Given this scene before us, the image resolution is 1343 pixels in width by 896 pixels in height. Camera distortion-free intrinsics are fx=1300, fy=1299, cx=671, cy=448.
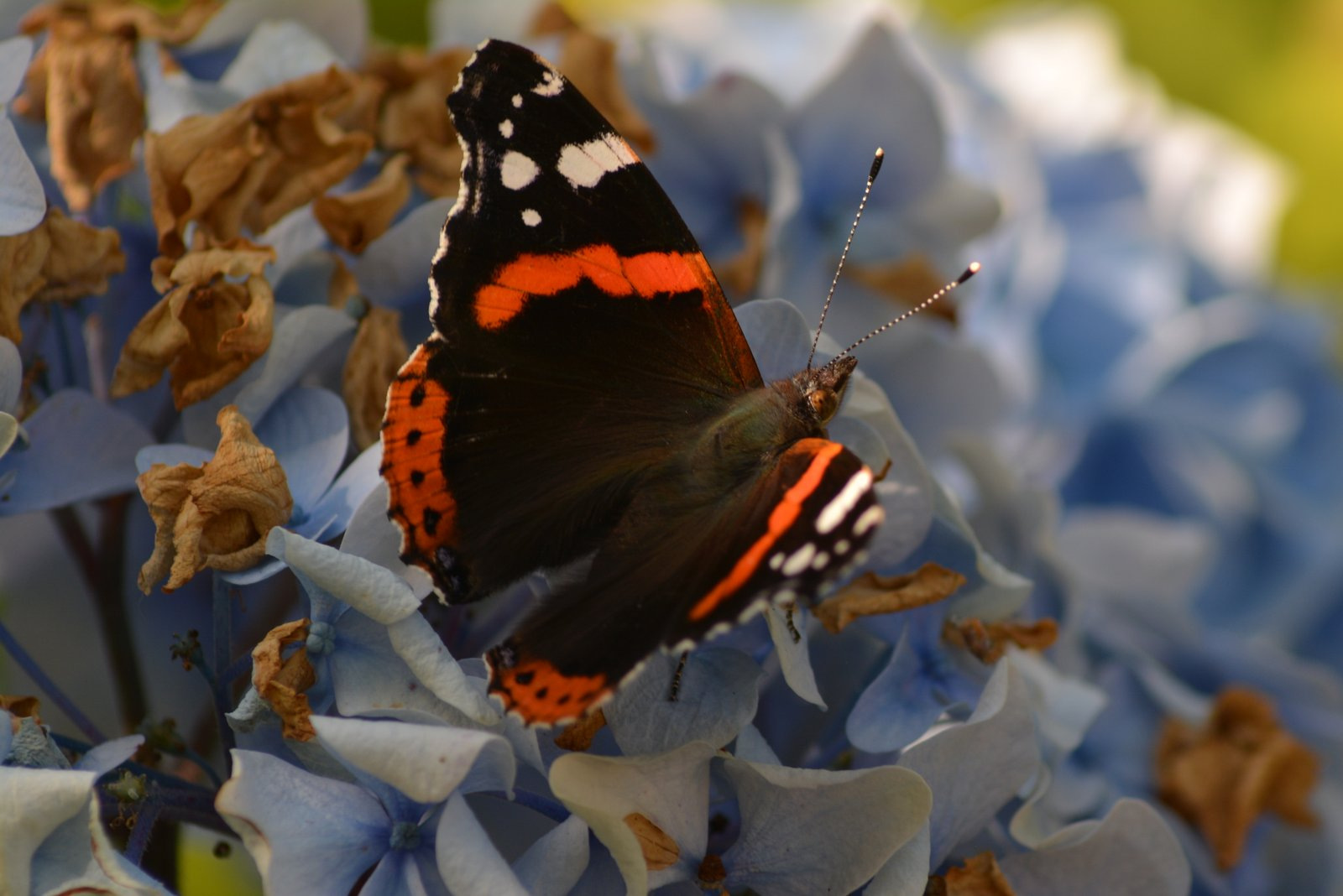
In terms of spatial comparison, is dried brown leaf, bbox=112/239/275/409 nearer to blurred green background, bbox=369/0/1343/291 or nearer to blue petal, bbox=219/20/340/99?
blue petal, bbox=219/20/340/99

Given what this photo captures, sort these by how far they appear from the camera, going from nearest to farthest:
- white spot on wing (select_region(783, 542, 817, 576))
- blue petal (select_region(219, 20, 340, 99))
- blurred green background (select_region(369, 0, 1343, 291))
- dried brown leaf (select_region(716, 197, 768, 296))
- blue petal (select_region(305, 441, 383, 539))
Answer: white spot on wing (select_region(783, 542, 817, 576)) → blue petal (select_region(305, 441, 383, 539)) → blue petal (select_region(219, 20, 340, 99)) → dried brown leaf (select_region(716, 197, 768, 296)) → blurred green background (select_region(369, 0, 1343, 291))

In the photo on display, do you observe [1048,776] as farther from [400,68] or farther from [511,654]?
[400,68]

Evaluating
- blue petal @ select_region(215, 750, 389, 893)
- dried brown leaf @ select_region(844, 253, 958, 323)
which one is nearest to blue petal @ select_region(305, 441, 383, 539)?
blue petal @ select_region(215, 750, 389, 893)

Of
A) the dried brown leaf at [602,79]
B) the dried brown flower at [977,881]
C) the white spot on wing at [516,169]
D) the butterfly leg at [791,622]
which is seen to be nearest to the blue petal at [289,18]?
the dried brown leaf at [602,79]

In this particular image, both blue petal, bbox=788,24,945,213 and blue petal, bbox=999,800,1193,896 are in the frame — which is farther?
blue petal, bbox=788,24,945,213

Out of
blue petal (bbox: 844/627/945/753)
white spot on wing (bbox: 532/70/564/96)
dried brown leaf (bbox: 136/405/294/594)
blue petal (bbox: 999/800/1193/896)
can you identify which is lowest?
blue petal (bbox: 999/800/1193/896)

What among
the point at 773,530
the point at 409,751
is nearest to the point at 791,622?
the point at 773,530

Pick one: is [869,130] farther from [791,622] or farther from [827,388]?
[791,622]

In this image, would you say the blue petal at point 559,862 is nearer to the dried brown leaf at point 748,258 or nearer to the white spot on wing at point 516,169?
the white spot on wing at point 516,169
